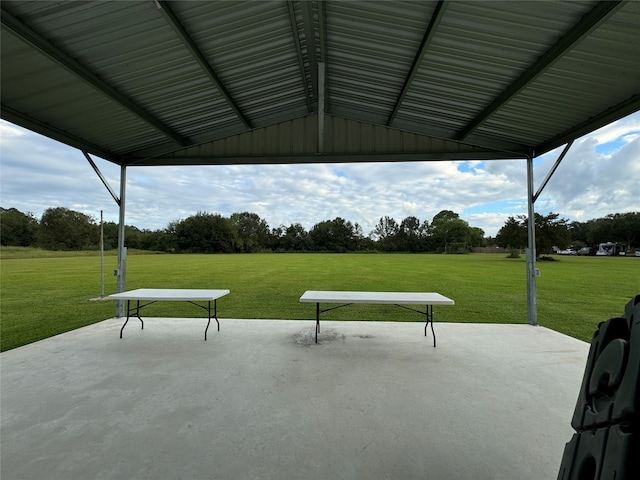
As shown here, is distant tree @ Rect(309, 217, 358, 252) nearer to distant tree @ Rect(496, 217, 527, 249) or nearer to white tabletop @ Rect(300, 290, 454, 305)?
distant tree @ Rect(496, 217, 527, 249)

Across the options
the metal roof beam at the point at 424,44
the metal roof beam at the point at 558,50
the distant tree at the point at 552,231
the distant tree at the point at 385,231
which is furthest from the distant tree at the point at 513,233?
the metal roof beam at the point at 424,44

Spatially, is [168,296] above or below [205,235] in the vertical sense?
below

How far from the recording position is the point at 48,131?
143 inches

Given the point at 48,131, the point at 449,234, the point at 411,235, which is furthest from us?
the point at 449,234

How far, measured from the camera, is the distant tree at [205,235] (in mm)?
38344

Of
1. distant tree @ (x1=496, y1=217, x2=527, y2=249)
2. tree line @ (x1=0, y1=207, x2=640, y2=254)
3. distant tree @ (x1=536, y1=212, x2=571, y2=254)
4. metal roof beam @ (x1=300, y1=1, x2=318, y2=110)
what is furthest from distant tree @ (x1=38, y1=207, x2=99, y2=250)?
distant tree @ (x1=536, y1=212, x2=571, y2=254)

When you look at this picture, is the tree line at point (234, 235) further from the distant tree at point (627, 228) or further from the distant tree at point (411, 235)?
the distant tree at point (627, 228)

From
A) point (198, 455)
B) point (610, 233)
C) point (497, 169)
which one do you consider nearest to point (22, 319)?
point (198, 455)

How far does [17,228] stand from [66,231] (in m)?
4.64

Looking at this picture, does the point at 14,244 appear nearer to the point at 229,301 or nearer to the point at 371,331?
the point at 229,301

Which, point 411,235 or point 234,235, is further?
point 411,235

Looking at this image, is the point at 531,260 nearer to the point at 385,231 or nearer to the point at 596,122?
the point at 596,122

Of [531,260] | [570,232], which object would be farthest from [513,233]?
[531,260]

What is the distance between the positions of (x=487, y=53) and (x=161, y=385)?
4.05m
